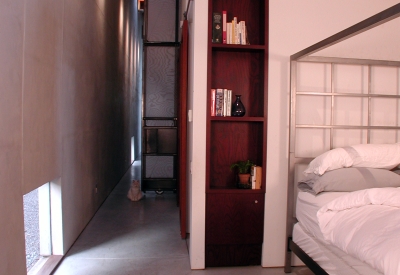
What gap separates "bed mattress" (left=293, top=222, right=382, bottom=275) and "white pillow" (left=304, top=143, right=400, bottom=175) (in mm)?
460

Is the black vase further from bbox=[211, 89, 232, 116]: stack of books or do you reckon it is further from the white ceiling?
the white ceiling

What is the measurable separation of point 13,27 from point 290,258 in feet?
8.16

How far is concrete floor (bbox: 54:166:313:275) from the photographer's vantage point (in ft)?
9.23

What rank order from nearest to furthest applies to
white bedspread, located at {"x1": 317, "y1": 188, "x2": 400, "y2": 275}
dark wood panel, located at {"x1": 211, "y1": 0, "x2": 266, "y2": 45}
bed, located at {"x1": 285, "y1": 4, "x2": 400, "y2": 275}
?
white bedspread, located at {"x1": 317, "y1": 188, "x2": 400, "y2": 275} < bed, located at {"x1": 285, "y1": 4, "x2": 400, "y2": 275} < dark wood panel, located at {"x1": 211, "y1": 0, "x2": 266, "y2": 45}

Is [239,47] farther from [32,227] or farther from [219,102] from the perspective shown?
[32,227]

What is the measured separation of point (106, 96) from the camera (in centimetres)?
512

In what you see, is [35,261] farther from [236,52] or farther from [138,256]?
[236,52]

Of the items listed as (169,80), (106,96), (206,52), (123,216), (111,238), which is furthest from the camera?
(169,80)

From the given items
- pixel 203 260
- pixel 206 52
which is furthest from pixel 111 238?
pixel 206 52

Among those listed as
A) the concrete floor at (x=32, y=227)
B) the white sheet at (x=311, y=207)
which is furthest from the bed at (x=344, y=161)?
the concrete floor at (x=32, y=227)

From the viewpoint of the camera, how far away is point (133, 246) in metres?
3.33

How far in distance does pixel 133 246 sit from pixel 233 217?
1.09 metres

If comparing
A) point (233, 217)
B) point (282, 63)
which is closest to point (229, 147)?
point (233, 217)

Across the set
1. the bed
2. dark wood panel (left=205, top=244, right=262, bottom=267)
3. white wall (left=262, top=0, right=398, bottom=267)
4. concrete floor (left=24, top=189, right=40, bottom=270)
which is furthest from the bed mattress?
concrete floor (left=24, top=189, right=40, bottom=270)
